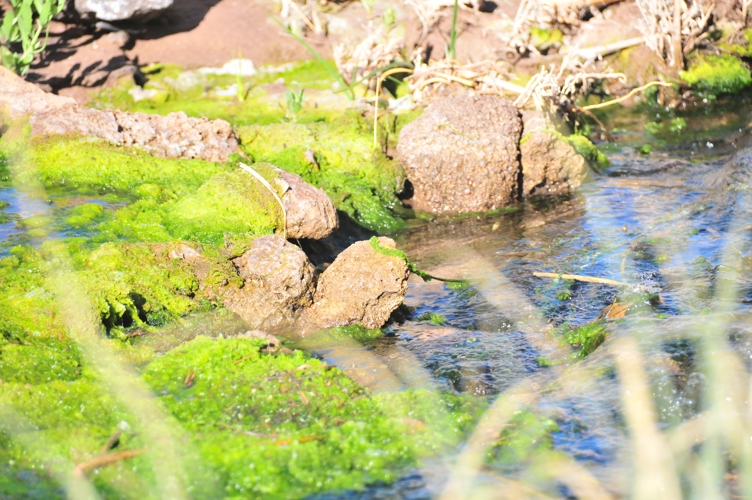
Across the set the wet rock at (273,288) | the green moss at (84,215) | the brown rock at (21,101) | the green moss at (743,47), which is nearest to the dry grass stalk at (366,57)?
the brown rock at (21,101)

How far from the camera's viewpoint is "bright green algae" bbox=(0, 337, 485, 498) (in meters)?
2.69

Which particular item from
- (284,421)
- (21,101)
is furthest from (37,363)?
(21,101)

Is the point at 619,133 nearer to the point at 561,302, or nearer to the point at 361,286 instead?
the point at 561,302

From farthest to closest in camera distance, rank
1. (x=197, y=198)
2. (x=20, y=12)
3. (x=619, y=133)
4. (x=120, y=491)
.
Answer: (x=619, y=133)
(x=20, y=12)
(x=197, y=198)
(x=120, y=491)

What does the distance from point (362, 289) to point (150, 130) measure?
2.74 m

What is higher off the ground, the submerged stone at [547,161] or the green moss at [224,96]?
the green moss at [224,96]

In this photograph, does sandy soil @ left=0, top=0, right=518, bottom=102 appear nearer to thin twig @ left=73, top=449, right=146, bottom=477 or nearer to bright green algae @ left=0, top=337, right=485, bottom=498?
bright green algae @ left=0, top=337, right=485, bottom=498

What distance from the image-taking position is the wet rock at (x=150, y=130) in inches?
229

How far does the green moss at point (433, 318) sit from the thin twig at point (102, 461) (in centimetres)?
204

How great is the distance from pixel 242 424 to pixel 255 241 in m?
1.59

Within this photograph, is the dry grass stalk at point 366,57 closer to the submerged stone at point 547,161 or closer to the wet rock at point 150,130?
the submerged stone at point 547,161

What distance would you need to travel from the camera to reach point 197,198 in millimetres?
5215

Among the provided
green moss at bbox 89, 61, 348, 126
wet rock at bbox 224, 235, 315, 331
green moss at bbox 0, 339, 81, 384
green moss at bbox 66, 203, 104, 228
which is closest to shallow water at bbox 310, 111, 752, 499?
wet rock at bbox 224, 235, 315, 331

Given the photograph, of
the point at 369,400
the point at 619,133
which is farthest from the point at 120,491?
the point at 619,133
